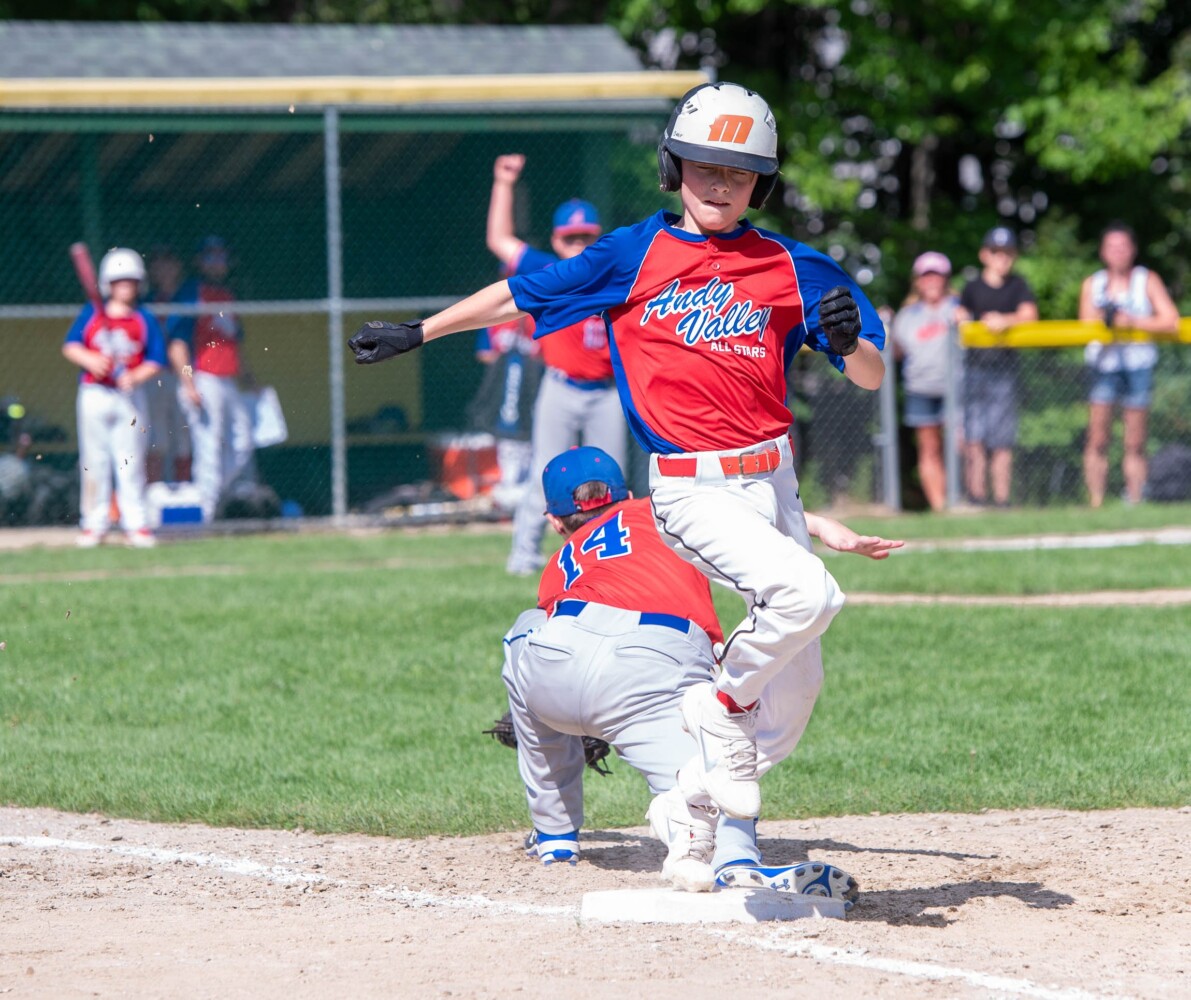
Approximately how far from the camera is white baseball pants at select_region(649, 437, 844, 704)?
4.15 metres

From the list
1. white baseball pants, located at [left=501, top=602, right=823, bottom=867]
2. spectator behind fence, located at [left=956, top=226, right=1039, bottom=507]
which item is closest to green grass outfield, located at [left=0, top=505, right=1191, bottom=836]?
white baseball pants, located at [left=501, top=602, right=823, bottom=867]

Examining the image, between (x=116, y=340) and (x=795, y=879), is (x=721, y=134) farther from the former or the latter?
(x=116, y=340)

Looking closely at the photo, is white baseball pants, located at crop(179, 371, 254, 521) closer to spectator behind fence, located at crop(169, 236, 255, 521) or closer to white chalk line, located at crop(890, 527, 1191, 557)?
spectator behind fence, located at crop(169, 236, 255, 521)

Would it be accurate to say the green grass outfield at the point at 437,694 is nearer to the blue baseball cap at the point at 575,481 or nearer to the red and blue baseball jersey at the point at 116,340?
the blue baseball cap at the point at 575,481

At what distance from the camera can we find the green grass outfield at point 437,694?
612cm

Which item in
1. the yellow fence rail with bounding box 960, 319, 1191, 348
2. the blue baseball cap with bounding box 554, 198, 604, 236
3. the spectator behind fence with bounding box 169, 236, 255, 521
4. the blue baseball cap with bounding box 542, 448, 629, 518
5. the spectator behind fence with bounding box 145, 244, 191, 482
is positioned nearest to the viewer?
the blue baseball cap with bounding box 542, 448, 629, 518

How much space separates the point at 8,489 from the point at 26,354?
229cm

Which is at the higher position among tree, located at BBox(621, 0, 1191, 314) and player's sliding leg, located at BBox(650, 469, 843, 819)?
tree, located at BBox(621, 0, 1191, 314)

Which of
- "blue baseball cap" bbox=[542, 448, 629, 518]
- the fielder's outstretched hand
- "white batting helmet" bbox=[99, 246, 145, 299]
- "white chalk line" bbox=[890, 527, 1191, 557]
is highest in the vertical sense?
"white batting helmet" bbox=[99, 246, 145, 299]

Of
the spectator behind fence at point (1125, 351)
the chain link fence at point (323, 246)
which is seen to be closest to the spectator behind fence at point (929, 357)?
the chain link fence at point (323, 246)

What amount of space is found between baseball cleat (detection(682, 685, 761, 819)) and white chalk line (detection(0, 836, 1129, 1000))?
1.13 ft

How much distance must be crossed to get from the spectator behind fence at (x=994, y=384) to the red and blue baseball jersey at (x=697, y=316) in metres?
9.66

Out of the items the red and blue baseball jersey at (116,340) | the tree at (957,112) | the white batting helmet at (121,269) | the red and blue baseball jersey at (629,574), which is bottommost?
the red and blue baseball jersey at (629,574)

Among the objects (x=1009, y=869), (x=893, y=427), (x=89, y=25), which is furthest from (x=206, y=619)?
(x=89, y=25)
